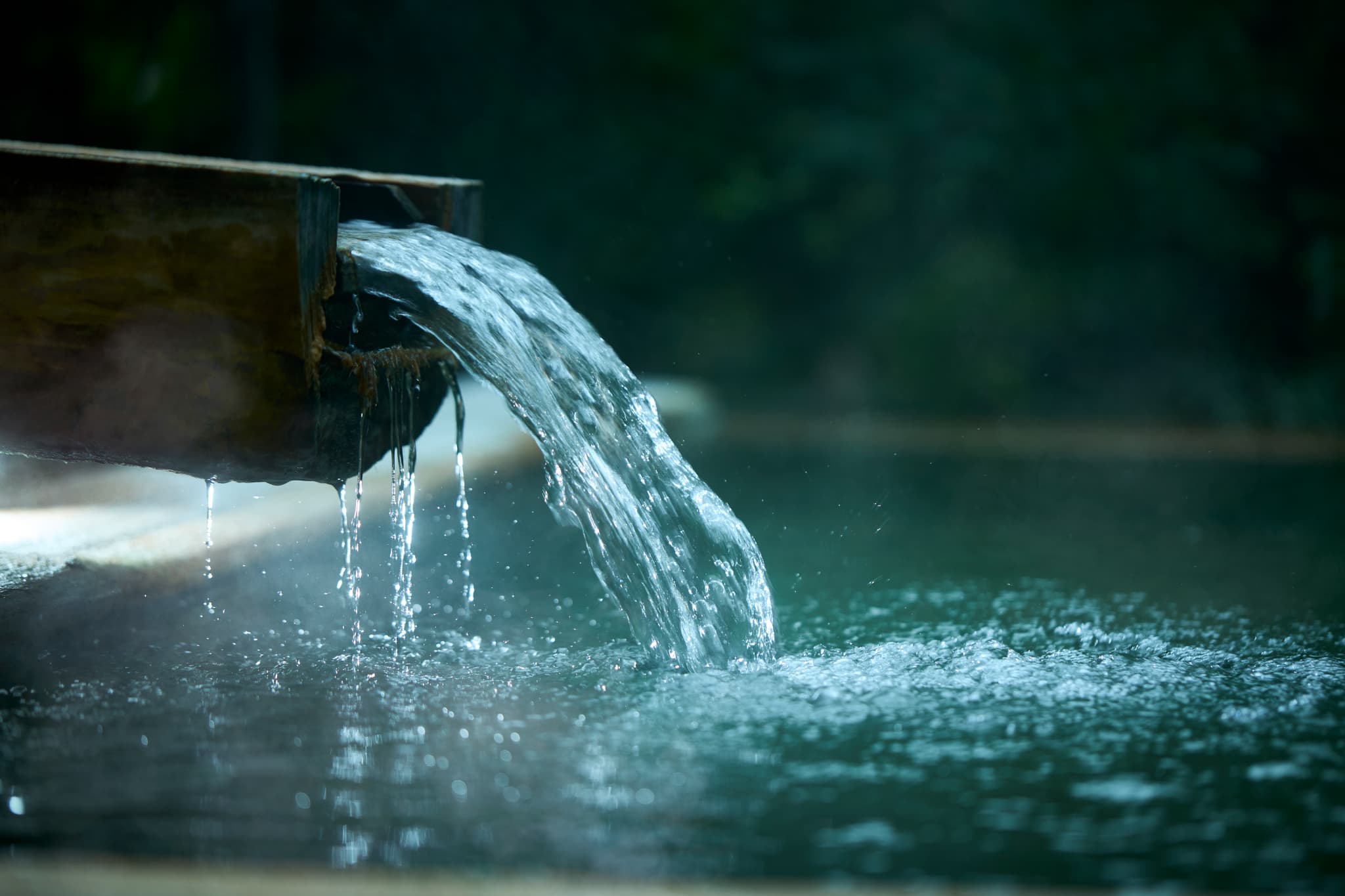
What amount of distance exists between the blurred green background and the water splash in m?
8.28

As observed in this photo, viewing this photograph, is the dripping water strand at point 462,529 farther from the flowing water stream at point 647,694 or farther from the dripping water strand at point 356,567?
the dripping water strand at point 356,567

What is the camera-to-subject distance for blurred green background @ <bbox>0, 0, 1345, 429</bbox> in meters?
12.3

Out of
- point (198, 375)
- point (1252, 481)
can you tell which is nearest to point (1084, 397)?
point (1252, 481)

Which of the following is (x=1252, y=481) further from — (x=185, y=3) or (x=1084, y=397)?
(x=185, y=3)

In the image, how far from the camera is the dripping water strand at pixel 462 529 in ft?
12.5

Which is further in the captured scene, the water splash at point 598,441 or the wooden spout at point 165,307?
the water splash at point 598,441

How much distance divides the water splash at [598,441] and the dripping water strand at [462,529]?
323 mm

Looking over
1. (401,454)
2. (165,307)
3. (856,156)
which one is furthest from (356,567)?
(856,156)

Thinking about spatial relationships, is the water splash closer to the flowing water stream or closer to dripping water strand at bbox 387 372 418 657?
the flowing water stream

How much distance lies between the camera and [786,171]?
13867 millimetres

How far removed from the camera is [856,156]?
530 inches

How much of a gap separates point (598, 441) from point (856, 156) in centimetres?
1047

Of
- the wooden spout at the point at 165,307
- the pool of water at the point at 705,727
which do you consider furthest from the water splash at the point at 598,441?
the wooden spout at the point at 165,307

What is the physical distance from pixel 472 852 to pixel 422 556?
299cm
